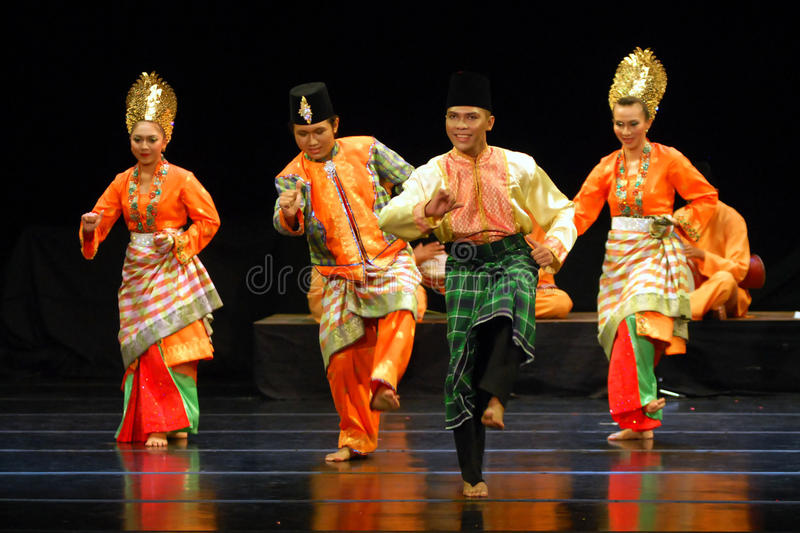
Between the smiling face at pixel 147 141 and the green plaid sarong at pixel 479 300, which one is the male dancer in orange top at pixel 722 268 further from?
the smiling face at pixel 147 141

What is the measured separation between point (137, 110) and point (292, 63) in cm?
199

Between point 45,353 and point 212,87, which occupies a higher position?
point 212,87

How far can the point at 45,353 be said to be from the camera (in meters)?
6.76

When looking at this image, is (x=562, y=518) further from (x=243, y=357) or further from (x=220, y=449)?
(x=243, y=357)

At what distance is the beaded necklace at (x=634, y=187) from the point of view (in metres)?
4.79

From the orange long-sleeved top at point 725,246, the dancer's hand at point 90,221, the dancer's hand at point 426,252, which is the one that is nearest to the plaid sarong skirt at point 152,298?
the dancer's hand at point 90,221

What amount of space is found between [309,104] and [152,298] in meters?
1.16

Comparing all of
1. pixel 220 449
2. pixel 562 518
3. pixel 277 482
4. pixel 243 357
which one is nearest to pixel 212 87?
pixel 243 357

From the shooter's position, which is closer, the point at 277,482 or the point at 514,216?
the point at 514,216

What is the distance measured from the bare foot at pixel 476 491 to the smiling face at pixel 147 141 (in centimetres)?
211

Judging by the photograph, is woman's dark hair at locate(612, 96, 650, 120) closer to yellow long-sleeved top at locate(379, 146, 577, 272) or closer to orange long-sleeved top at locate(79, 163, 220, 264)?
yellow long-sleeved top at locate(379, 146, 577, 272)

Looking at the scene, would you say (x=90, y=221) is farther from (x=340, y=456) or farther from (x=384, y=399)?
(x=384, y=399)

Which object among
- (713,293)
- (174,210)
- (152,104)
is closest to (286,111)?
(152,104)

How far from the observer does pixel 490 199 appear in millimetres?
3557
